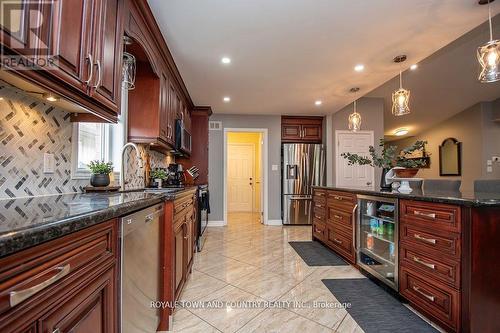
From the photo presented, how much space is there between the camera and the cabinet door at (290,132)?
577 centimetres

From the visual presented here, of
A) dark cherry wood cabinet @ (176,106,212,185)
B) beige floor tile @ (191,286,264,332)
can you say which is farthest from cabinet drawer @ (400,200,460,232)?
dark cherry wood cabinet @ (176,106,212,185)

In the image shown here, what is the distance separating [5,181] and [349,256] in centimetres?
311

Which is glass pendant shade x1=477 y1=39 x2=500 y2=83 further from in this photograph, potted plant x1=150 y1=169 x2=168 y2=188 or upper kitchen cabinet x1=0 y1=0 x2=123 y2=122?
potted plant x1=150 y1=169 x2=168 y2=188

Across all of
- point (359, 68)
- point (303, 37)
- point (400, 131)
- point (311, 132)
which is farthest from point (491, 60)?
point (400, 131)

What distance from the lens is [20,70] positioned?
2.69 ft

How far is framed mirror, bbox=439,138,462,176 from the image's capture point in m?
6.22

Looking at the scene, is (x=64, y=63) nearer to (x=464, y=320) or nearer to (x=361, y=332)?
(x=361, y=332)

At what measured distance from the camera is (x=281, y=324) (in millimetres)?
1791

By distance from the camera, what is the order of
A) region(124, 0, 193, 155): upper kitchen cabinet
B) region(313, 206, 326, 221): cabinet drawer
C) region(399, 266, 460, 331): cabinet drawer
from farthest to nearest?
1. region(313, 206, 326, 221): cabinet drawer
2. region(124, 0, 193, 155): upper kitchen cabinet
3. region(399, 266, 460, 331): cabinet drawer

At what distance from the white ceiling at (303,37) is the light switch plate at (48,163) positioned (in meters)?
1.42

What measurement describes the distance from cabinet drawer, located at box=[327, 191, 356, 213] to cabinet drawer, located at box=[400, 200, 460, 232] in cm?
85

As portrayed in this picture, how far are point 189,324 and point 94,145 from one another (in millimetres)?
1556

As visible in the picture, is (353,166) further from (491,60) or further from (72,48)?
(72,48)

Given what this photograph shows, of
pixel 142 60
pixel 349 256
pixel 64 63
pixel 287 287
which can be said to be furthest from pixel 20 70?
pixel 349 256
